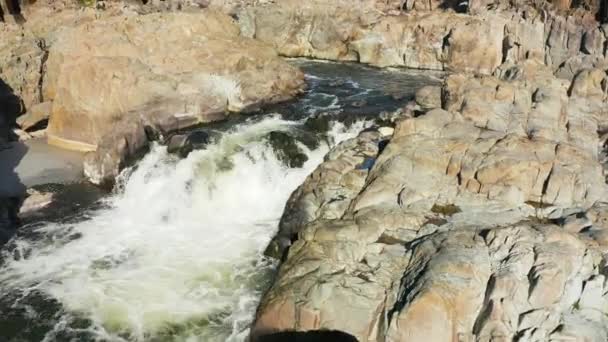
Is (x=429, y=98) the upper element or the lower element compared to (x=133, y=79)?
lower

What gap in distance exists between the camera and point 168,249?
18.2m

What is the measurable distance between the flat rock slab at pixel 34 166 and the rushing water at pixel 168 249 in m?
2.74

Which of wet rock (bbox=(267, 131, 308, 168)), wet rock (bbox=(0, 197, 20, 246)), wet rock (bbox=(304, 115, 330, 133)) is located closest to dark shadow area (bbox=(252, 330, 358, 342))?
wet rock (bbox=(267, 131, 308, 168))

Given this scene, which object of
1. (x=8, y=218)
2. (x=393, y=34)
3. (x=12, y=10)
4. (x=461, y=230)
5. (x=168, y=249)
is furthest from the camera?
(x=12, y=10)

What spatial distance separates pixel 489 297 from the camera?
12039 millimetres

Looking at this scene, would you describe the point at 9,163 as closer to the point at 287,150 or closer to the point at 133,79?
the point at 133,79

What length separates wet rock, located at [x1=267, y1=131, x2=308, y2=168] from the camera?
22016 mm

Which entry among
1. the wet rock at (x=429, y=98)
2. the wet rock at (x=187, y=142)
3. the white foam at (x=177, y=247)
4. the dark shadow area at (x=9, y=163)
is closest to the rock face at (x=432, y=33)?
the wet rock at (x=429, y=98)

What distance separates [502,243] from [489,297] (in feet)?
6.07

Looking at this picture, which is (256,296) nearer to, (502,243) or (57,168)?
(502,243)

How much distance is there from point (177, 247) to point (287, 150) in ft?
20.9

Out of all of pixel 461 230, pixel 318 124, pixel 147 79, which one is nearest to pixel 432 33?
pixel 318 124

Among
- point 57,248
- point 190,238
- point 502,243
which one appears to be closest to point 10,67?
point 57,248

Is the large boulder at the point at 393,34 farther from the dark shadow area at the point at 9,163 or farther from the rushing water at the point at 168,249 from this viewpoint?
the dark shadow area at the point at 9,163
